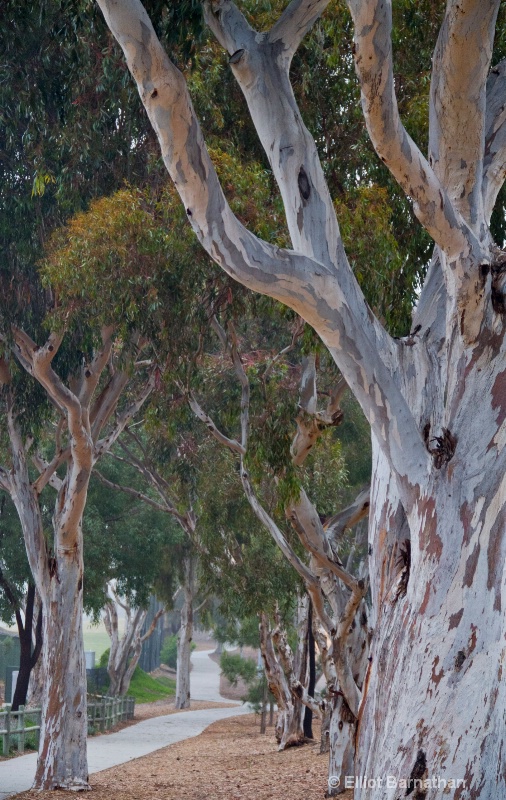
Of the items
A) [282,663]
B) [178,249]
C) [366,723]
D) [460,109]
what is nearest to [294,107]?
[460,109]

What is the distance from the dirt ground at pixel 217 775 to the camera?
41.4 ft

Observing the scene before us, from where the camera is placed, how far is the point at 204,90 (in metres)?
10.9

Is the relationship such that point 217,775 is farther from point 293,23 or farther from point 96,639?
point 96,639

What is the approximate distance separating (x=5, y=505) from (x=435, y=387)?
67.9ft

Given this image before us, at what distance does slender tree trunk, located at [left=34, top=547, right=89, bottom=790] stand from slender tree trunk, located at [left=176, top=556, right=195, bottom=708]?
50.5 feet

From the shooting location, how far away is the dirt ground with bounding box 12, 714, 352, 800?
12609mm

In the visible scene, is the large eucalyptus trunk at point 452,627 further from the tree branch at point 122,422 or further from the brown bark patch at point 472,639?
the tree branch at point 122,422

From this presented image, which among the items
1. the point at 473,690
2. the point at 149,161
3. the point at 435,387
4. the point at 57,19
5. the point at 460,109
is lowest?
the point at 473,690

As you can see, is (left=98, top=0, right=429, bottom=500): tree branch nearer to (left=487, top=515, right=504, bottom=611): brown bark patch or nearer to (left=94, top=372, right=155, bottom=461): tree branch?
(left=487, top=515, right=504, bottom=611): brown bark patch

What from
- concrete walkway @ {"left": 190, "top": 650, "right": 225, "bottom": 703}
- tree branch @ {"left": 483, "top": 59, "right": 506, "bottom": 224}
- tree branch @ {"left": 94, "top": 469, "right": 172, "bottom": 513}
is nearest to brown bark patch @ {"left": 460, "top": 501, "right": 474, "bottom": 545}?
tree branch @ {"left": 483, "top": 59, "right": 506, "bottom": 224}

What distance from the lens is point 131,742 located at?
2278 centimetres

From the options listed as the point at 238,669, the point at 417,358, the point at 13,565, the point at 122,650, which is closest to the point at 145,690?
the point at 238,669

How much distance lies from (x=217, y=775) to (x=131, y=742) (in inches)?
300

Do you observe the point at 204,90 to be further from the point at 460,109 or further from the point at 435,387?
the point at 435,387
